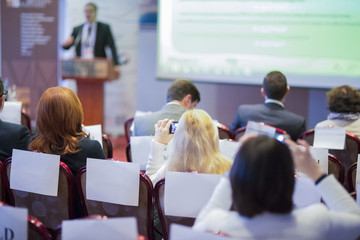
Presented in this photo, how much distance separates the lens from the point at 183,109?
3.65m

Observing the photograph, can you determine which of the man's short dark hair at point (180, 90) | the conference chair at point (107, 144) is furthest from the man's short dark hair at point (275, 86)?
the conference chair at point (107, 144)

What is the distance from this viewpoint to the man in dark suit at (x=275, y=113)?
3.97 meters

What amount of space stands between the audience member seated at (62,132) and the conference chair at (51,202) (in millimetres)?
171

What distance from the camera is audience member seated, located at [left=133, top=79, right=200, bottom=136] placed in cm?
353

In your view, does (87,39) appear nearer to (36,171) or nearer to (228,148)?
(228,148)

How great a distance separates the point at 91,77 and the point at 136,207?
361cm

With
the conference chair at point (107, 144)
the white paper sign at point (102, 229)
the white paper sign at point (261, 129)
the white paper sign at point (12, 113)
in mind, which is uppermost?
the white paper sign at point (261, 129)

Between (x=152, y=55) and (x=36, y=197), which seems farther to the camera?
(x=152, y=55)

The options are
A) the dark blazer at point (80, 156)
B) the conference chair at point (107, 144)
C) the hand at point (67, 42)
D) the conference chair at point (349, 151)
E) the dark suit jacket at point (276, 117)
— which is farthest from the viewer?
the hand at point (67, 42)

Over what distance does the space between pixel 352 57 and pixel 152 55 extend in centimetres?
292

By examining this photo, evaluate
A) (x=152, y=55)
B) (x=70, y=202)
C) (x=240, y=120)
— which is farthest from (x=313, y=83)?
(x=70, y=202)

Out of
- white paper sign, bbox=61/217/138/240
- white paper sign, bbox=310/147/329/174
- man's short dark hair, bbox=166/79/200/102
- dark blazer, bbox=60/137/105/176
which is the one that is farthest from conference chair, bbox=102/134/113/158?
white paper sign, bbox=61/217/138/240

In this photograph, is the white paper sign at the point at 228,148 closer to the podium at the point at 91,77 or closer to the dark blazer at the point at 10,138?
the dark blazer at the point at 10,138

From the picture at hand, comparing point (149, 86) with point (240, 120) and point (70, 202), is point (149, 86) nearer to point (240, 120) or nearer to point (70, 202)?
point (240, 120)
